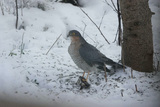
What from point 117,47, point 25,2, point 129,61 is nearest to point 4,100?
point 129,61

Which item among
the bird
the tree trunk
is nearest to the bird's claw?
the bird

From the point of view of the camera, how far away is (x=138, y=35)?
63.1 inches

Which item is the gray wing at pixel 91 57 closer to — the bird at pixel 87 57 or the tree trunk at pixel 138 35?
the bird at pixel 87 57

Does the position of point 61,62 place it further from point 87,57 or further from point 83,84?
point 83,84

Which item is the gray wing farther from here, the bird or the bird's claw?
the bird's claw

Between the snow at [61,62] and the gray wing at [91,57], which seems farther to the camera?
the gray wing at [91,57]

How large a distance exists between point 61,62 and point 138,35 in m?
0.74

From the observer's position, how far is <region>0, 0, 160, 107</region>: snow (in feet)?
3.00

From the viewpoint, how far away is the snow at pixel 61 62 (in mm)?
913

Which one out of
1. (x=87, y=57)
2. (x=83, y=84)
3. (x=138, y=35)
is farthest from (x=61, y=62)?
(x=138, y=35)

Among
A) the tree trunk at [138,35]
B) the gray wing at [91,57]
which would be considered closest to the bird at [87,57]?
the gray wing at [91,57]

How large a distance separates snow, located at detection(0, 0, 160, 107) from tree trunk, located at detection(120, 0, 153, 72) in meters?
0.08

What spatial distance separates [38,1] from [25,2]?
195mm

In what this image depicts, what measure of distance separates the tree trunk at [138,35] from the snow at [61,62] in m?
0.08
